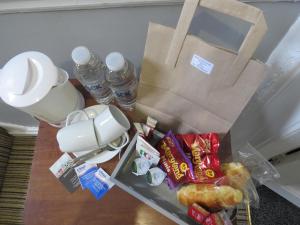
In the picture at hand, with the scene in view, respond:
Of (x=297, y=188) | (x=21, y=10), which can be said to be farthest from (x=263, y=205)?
(x=21, y=10)

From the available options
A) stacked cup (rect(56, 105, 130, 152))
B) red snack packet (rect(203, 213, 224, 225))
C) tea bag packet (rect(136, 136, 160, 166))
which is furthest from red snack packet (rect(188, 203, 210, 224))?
stacked cup (rect(56, 105, 130, 152))

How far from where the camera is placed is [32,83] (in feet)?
1.93

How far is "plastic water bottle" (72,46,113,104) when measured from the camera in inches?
23.4

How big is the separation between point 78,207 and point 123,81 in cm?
34

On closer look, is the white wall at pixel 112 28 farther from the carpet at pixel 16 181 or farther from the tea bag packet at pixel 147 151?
the carpet at pixel 16 181

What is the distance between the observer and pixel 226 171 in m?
0.63

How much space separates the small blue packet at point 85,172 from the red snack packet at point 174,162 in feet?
0.61

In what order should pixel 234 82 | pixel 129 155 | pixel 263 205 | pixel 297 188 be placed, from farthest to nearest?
pixel 263 205, pixel 297 188, pixel 129 155, pixel 234 82

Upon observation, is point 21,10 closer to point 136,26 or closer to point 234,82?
point 136,26

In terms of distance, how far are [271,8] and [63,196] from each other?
0.66m

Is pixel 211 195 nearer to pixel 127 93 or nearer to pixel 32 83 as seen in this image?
pixel 127 93

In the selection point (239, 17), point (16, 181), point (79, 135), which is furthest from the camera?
point (16, 181)

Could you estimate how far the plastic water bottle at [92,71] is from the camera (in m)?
0.59

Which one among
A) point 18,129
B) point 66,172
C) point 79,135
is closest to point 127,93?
point 79,135
